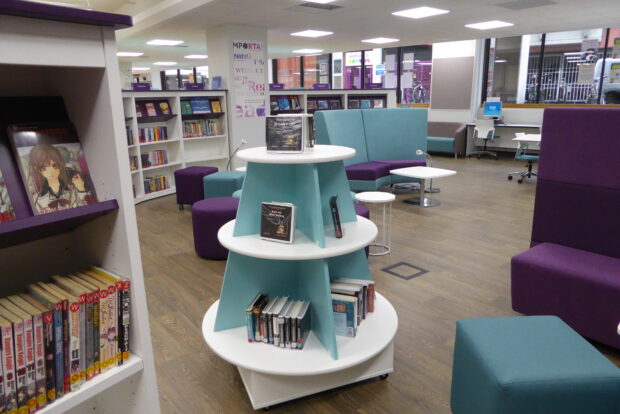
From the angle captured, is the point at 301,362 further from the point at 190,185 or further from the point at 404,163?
the point at 404,163

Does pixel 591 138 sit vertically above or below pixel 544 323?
above

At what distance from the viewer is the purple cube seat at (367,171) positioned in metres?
6.14

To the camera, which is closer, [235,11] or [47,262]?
[47,262]

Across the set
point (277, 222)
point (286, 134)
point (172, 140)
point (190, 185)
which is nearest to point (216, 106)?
point (172, 140)

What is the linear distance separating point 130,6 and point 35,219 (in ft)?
29.5

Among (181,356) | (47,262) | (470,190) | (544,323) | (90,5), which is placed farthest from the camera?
(90,5)

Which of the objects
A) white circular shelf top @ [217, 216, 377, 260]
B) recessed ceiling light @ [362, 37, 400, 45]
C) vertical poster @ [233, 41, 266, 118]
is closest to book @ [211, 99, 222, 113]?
vertical poster @ [233, 41, 266, 118]

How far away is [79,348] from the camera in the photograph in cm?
120

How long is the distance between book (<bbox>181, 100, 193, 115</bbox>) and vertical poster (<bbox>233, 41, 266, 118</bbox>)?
33.5 inches

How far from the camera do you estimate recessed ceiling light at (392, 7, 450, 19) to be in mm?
6938

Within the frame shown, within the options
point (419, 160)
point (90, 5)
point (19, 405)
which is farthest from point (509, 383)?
point (90, 5)

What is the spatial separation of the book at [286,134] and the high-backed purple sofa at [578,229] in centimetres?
170

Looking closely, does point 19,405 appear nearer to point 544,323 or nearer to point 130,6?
point 544,323

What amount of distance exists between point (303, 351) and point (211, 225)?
2091 millimetres
